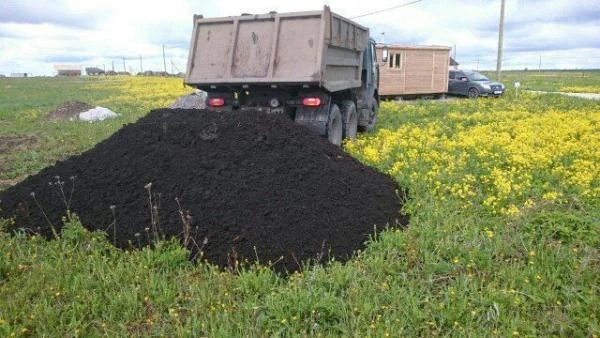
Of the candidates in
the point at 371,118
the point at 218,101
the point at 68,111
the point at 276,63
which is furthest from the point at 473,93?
the point at 276,63

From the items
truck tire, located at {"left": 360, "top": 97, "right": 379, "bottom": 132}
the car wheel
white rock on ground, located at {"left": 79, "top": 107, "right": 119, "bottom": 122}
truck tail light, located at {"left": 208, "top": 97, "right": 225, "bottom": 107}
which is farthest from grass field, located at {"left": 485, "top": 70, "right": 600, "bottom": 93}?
truck tail light, located at {"left": 208, "top": 97, "right": 225, "bottom": 107}

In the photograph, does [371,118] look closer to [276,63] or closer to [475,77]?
[276,63]

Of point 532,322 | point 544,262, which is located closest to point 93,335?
point 532,322

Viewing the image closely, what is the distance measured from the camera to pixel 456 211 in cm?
569

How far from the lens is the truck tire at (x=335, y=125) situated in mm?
8584

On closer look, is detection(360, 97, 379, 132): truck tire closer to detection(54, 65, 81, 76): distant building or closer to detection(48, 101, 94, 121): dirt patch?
detection(48, 101, 94, 121): dirt patch

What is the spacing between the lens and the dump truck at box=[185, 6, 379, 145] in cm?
755

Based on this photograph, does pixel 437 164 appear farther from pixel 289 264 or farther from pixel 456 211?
pixel 289 264

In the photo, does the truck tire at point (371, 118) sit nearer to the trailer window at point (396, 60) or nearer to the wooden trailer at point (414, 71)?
the wooden trailer at point (414, 71)

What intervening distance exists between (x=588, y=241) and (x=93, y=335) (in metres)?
4.50

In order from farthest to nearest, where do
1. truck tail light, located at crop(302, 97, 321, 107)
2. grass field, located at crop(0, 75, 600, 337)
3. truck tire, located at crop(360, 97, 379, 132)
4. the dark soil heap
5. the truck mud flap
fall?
1. truck tire, located at crop(360, 97, 379, 132)
2. the truck mud flap
3. truck tail light, located at crop(302, 97, 321, 107)
4. the dark soil heap
5. grass field, located at crop(0, 75, 600, 337)

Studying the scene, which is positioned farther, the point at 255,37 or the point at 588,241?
the point at 255,37

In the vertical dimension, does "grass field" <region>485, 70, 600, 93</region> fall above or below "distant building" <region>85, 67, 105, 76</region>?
below

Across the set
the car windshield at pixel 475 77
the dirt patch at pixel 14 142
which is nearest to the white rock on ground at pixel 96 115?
the dirt patch at pixel 14 142
